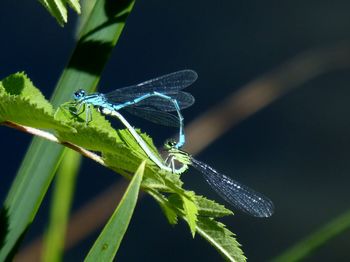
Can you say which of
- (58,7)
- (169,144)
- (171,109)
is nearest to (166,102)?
(171,109)

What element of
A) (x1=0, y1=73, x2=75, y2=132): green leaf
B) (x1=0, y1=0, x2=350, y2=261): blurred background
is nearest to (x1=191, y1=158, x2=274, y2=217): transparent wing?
(x1=0, y1=73, x2=75, y2=132): green leaf

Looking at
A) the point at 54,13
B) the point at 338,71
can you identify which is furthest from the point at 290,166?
the point at 54,13

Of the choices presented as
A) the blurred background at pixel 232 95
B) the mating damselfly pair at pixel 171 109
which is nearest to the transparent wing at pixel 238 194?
the mating damselfly pair at pixel 171 109

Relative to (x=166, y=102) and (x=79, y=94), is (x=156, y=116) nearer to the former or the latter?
(x=166, y=102)

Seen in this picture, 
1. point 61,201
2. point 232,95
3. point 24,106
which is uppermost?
point 232,95

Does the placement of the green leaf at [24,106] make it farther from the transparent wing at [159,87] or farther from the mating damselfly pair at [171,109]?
the transparent wing at [159,87]

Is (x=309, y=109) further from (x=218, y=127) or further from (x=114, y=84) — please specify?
(x=218, y=127)
